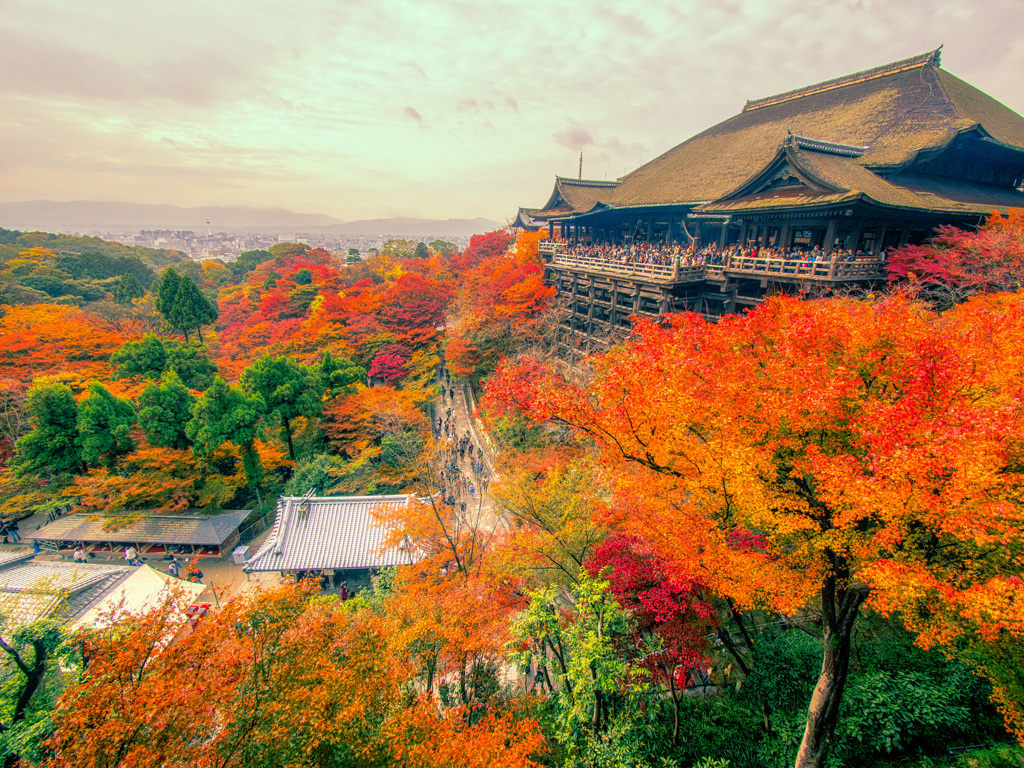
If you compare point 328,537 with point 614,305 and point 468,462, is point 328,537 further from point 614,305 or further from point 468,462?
point 614,305

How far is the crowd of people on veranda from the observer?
1500 cm

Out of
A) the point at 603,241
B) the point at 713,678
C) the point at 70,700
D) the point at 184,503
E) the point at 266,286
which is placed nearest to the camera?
the point at 70,700

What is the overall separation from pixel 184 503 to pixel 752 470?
75.5ft

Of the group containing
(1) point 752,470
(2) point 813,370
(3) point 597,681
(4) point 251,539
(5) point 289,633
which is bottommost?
(4) point 251,539

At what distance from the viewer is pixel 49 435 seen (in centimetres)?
1794

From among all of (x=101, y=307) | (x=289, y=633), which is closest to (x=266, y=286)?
(x=101, y=307)

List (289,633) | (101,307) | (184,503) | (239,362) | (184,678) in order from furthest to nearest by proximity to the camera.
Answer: (101,307), (239,362), (184,503), (289,633), (184,678)

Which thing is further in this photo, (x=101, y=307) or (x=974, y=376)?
(x=101, y=307)

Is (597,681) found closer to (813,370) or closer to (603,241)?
(813,370)

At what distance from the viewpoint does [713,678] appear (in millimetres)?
10820

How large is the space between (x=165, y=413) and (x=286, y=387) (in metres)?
5.02

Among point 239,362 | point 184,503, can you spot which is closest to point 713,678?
point 184,503

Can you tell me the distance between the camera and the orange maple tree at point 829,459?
516cm

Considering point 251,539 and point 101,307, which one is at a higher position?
point 101,307
